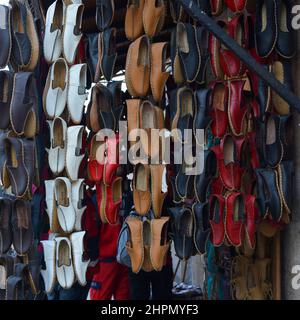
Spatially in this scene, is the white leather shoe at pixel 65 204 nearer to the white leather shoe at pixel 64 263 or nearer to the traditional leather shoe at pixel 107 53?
the white leather shoe at pixel 64 263

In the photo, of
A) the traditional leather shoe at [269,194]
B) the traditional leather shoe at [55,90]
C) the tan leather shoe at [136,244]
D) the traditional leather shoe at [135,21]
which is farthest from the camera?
the traditional leather shoe at [55,90]

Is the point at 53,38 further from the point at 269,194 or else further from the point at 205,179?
the point at 269,194

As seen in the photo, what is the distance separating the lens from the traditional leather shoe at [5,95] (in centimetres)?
255

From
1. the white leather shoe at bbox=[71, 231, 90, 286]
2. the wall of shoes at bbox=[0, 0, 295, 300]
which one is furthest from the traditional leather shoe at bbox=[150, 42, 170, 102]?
the white leather shoe at bbox=[71, 231, 90, 286]

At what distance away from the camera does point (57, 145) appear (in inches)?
104

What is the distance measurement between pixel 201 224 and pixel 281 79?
66 centimetres

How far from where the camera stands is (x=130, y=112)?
7.94 ft

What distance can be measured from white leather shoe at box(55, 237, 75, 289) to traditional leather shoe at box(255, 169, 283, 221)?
86 centimetres

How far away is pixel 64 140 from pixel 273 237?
102cm

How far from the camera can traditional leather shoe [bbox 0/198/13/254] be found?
8.41ft

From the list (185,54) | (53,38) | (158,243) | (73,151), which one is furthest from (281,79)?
(53,38)

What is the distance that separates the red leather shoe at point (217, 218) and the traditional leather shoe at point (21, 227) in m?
0.81

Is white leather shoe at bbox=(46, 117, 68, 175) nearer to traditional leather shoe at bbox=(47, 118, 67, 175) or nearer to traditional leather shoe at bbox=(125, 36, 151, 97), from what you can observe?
traditional leather shoe at bbox=(47, 118, 67, 175)

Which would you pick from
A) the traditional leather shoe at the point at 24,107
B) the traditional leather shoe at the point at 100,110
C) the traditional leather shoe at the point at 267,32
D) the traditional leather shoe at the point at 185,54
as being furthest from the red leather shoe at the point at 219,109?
the traditional leather shoe at the point at 24,107
